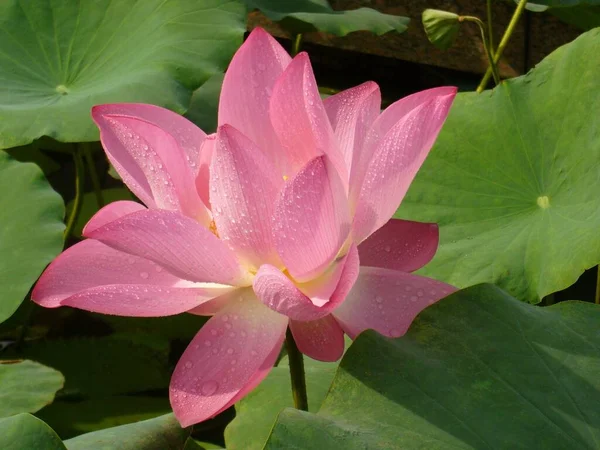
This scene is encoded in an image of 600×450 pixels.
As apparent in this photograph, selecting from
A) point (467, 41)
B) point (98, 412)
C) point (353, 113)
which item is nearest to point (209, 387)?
point (353, 113)

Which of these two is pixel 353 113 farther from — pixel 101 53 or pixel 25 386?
pixel 101 53

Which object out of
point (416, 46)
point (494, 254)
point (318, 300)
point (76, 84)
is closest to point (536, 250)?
point (494, 254)

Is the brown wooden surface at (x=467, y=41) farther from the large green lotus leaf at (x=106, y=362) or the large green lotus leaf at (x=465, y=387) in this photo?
the large green lotus leaf at (x=465, y=387)

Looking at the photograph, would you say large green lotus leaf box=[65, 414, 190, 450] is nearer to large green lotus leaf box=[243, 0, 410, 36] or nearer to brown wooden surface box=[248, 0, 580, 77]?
large green lotus leaf box=[243, 0, 410, 36]

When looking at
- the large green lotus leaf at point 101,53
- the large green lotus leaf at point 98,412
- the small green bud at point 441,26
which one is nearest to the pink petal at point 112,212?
the large green lotus leaf at point 101,53

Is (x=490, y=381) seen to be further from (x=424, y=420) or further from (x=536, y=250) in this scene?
(x=536, y=250)

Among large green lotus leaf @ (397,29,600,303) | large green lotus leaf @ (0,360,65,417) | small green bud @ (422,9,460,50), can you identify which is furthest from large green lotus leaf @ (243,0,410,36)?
large green lotus leaf @ (0,360,65,417)
